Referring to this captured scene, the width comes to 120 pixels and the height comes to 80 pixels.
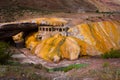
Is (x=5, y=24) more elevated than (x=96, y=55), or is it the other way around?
(x=5, y=24)

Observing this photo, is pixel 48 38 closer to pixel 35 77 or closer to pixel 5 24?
pixel 5 24

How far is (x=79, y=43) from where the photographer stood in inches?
1105

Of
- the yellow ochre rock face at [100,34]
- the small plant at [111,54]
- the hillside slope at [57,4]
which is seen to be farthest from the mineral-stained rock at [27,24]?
the hillside slope at [57,4]

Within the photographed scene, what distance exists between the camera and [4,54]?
2328cm

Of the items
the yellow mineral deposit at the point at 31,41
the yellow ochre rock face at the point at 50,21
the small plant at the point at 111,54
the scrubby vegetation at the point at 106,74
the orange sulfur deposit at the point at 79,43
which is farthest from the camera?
the yellow ochre rock face at the point at 50,21

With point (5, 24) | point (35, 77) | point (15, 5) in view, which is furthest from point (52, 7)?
point (35, 77)

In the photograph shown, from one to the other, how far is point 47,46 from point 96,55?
12.5 feet

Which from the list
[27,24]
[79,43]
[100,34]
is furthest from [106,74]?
[27,24]

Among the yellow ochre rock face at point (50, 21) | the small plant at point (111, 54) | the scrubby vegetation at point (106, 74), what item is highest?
the yellow ochre rock face at point (50, 21)

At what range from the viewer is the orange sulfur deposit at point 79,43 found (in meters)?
27.0

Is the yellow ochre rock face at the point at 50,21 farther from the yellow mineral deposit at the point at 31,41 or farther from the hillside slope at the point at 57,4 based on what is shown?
the hillside slope at the point at 57,4

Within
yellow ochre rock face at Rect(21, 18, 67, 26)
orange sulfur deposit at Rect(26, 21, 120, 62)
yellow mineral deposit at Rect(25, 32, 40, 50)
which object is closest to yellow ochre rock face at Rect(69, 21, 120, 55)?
orange sulfur deposit at Rect(26, 21, 120, 62)

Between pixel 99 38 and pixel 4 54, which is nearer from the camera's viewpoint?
pixel 4 54

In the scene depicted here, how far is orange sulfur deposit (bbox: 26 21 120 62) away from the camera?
27.0 meters
